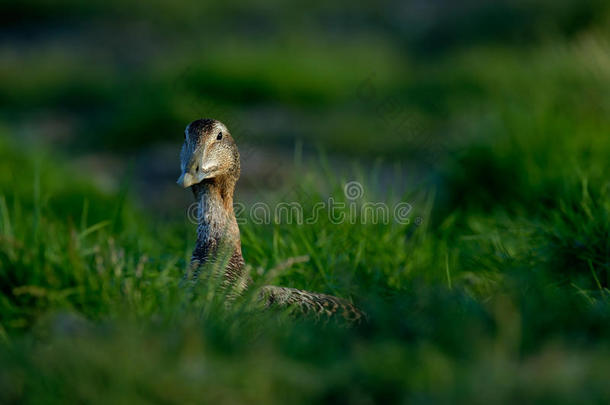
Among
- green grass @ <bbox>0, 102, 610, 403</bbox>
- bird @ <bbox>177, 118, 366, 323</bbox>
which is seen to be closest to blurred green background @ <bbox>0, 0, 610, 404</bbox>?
green grass @ <bbox>0, 102, 610, 403</bbox>

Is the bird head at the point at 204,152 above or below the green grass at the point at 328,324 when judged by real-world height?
above

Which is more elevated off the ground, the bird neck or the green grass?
the bird neck

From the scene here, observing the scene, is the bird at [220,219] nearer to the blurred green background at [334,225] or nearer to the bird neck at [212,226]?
the bird neck at [212,226]

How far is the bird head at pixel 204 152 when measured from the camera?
8.44ft

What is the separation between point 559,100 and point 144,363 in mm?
4127

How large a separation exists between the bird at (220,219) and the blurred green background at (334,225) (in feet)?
0.37

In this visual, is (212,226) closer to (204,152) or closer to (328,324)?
(204,152)

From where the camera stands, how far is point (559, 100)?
532 centimetres

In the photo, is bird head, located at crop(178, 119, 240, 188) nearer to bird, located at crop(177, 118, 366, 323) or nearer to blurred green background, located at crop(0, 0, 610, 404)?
bird, located at crop(177, 118, 366, 323)

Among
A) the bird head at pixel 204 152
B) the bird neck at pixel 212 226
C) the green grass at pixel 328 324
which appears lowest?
the green grass at pixel 328 324

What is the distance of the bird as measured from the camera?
2564 mm

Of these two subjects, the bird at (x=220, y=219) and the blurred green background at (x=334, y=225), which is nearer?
the blurred green background at (x=334, y=225)

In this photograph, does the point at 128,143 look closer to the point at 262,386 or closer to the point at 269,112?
the point at 269,112

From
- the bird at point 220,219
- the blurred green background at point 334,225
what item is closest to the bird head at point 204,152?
the bird at point 220,219
